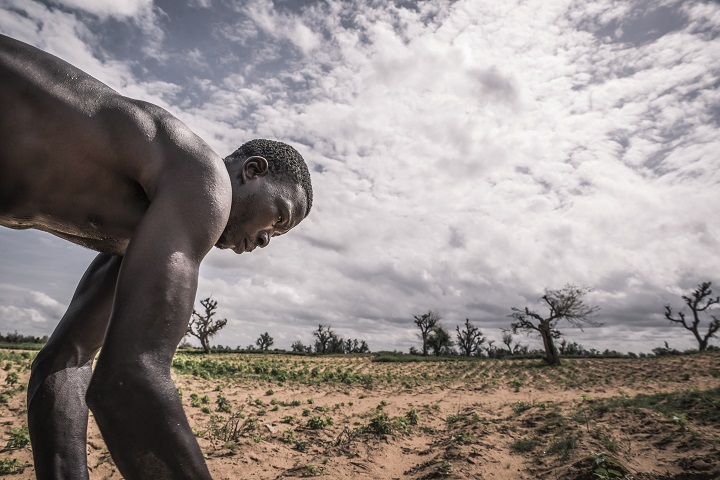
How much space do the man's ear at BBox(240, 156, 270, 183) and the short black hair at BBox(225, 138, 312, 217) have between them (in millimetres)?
46

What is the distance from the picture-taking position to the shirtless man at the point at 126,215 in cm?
79

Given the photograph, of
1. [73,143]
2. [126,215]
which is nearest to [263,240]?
[126,215]

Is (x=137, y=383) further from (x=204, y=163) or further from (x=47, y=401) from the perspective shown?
(x=47, y=401)

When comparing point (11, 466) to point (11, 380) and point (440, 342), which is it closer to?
point (11, 380)

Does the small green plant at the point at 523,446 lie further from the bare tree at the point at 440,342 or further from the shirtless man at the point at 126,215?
the bare tree at the point at 440,342

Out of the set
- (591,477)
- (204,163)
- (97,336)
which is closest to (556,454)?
(591,477)

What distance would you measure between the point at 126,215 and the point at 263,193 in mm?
481

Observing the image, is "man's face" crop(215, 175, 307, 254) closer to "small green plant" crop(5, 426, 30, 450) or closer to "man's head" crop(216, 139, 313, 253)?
"man's head" crop(216, 139, 313, 253)

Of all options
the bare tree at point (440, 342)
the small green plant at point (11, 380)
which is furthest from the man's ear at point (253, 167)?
the bare tree at point (440, 342)

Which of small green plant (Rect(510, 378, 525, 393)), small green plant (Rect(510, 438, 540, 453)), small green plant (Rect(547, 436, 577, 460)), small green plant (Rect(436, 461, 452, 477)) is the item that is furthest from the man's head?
small green plant (Rect(510, 378, 525, 393))

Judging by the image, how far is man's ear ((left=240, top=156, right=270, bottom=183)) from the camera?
61.1 inches

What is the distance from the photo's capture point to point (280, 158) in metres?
1.64

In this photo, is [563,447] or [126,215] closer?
[126,215]

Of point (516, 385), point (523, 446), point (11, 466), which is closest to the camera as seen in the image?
point (11, 466)
